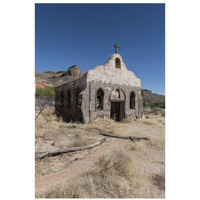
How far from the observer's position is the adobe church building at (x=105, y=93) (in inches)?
337

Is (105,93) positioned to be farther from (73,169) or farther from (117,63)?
(73,169)

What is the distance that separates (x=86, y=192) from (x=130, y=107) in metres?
10.3

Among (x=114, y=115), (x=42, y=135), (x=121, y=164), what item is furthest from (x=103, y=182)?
A: (x=114, y=115)

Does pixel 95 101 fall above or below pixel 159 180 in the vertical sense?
above

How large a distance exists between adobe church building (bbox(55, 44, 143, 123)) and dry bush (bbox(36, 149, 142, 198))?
5.63 meters

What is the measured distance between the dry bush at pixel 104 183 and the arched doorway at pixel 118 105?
7173 mm

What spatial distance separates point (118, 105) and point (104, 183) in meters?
9.42

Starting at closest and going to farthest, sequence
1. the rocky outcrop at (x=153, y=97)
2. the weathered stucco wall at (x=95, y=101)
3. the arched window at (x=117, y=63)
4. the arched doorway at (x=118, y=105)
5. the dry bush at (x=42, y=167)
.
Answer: the dry bush at (x=42, y=167) < the weathered stucco wall at (x=95, y=101) < the arched doorway at (x=118, y=105) < the arched window at (x=117, y=63) < the rocky outcrop at (x=153, y=97)

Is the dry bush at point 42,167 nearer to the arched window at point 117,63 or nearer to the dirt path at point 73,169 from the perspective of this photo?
the dirt path at point 73,169

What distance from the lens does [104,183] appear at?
2.32 meters

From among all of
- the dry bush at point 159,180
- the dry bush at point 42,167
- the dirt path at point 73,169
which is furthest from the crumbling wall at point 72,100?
the dry bush at point 159,180

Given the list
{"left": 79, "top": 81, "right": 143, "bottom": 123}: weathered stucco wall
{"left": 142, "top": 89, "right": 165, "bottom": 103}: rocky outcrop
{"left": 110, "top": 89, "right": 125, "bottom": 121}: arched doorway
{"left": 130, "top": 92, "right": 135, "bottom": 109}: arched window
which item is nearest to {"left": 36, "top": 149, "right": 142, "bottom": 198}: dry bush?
{"left": 79, "top": 81, "right": 143, "bottom": 123}: weathered stucco wall

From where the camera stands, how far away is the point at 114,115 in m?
10.9

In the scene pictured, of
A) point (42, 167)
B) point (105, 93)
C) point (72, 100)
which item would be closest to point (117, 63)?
point (105, 93)
